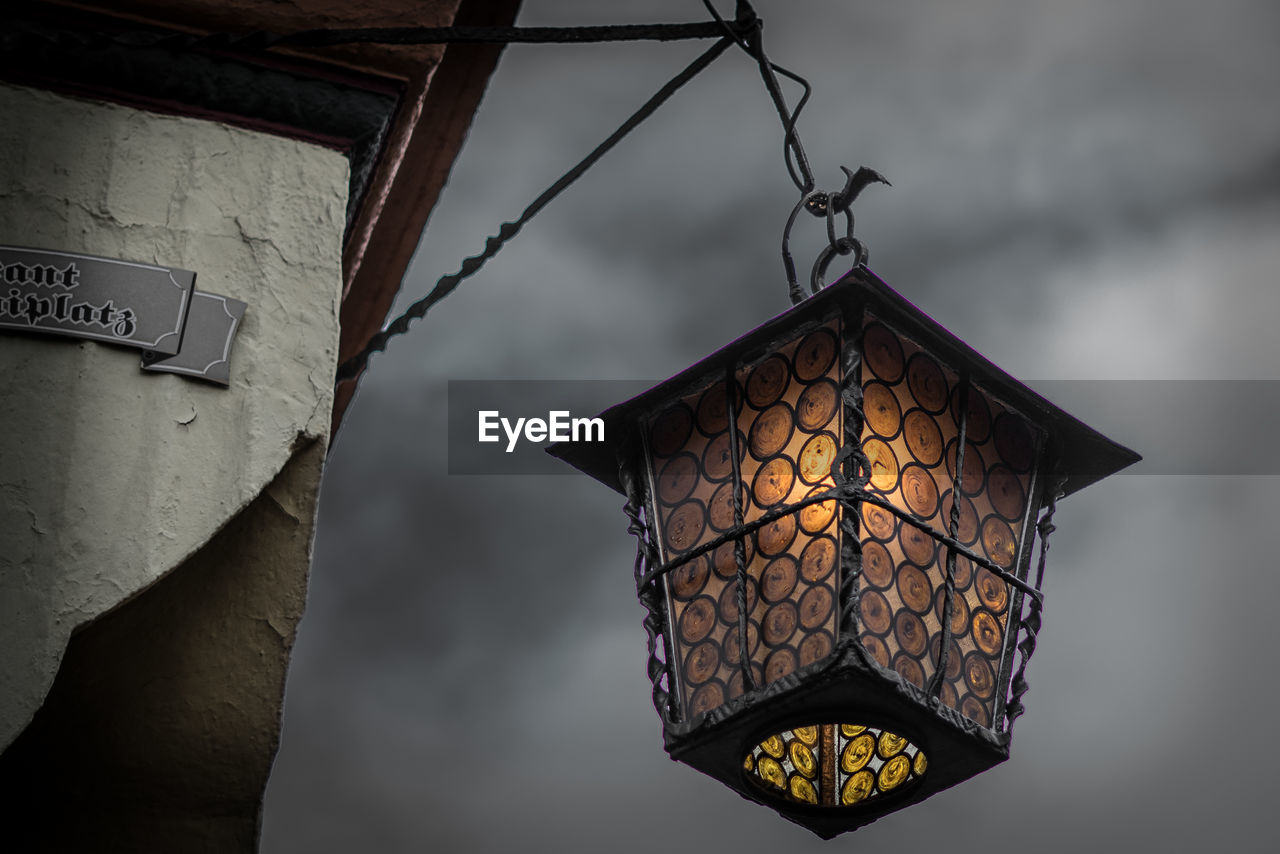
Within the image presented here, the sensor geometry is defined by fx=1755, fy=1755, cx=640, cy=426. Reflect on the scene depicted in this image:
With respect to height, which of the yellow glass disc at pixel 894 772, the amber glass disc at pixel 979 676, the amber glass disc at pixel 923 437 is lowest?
the yellow glass disc at pixel 894 772

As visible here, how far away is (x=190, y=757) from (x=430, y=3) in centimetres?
163

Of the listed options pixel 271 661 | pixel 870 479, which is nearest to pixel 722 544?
pixel 870 479

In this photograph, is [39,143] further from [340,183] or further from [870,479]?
[870,479]

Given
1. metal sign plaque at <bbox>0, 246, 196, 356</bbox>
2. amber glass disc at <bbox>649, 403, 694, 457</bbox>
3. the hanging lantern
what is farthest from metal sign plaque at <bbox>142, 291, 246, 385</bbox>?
amber glass disc at <bbox>649, 403, 694, 457</bbox>

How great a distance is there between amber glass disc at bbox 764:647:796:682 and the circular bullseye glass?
0.30 metres

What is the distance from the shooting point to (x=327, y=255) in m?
3.49

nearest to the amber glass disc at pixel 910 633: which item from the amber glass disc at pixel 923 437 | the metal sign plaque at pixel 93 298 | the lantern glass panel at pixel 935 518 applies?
the lantern glass panel at pixel 935 518

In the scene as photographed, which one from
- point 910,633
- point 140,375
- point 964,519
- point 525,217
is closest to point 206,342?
point 140,375

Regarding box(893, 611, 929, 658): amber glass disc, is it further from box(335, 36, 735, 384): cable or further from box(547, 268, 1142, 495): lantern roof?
box(335, 36, 735, 384): cable

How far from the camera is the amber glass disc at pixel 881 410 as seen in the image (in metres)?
4.33

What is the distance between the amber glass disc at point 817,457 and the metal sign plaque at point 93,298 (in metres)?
1.62

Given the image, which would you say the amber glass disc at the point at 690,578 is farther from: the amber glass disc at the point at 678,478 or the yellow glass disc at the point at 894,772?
the yellow glass disc at the point at 894,772

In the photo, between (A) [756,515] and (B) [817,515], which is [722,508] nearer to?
(A) [756,515]

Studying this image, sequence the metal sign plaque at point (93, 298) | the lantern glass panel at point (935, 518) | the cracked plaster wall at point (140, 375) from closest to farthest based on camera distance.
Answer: the cracked plaster wall at point (140, 375), the metal sign plaque at point (93, 298), the lantern glass panel at point (935, 518)
